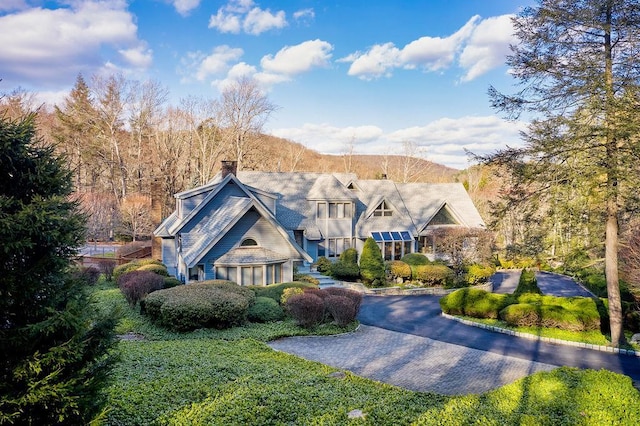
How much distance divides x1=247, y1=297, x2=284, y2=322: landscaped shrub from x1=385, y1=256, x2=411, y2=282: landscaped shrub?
12.1 meters

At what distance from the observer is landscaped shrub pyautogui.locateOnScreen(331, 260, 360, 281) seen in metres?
26.8

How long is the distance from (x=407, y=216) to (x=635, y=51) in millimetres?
21240

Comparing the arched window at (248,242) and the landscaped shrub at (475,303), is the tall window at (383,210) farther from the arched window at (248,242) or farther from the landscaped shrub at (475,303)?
the landscaped shrub at (475,303)

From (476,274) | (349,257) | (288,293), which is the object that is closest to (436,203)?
(476,274)

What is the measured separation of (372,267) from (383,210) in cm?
806

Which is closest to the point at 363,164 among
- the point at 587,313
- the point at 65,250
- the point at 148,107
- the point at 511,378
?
the point at 148,107

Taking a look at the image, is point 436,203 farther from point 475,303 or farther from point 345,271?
point 475,303

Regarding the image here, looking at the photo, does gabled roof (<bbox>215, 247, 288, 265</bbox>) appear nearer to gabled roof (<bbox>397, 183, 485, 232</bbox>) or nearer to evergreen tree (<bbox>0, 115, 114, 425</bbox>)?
evergreen tree (<bbox>0, 115, 114, 425</bbox>)

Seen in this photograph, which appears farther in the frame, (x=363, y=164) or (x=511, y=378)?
(x=363, y=164)

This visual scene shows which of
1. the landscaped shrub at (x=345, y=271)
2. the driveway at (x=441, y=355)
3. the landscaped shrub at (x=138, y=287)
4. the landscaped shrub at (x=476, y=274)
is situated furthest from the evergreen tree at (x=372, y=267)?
the landscaped shrub at (x=138, y=287)

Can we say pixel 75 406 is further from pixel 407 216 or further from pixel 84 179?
pixel 84 179

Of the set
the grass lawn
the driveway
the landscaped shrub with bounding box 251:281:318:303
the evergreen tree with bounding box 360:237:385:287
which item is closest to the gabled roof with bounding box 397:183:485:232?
the evergreen tree with bounding box 360:237:385:287

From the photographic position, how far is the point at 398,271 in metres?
27.1

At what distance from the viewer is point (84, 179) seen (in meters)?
49.9
